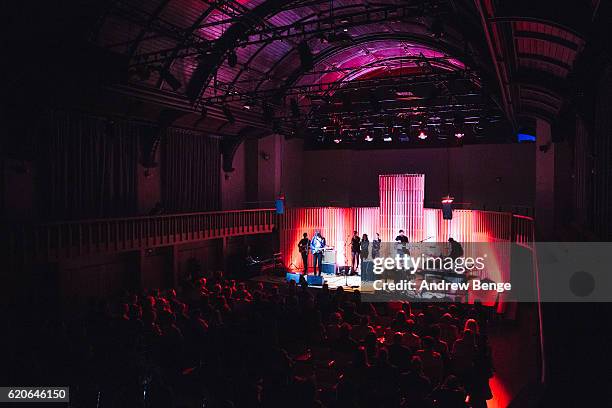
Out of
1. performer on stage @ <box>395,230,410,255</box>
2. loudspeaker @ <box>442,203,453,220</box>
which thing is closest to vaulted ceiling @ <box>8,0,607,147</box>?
loudspeaker @ <box>442,203,453,220</box>

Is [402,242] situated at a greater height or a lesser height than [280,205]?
lesser

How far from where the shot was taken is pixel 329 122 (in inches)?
790

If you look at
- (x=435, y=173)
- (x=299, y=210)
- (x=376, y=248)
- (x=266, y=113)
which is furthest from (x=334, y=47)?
(x=376, y=248)

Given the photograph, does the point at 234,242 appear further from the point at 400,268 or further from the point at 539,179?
the point at 539,179

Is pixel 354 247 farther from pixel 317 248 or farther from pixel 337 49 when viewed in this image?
pixel 337 49

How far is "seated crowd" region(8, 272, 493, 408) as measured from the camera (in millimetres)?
5922

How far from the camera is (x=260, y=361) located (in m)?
7.07

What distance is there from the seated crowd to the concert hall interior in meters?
0.04

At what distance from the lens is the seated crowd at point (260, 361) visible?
592 centimetres

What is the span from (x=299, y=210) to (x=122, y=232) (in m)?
8.93

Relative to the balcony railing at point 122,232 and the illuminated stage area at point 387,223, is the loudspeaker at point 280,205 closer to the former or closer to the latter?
the balcony railing at point 122,232

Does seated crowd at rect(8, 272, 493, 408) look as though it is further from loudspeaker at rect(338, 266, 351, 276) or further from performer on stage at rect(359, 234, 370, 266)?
performer on stage at rect(359, 234, 370, 266)

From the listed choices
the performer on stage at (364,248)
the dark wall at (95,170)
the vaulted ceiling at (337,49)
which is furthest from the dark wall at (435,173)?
the dark wall at (95,170)

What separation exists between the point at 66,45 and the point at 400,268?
13852 mm
